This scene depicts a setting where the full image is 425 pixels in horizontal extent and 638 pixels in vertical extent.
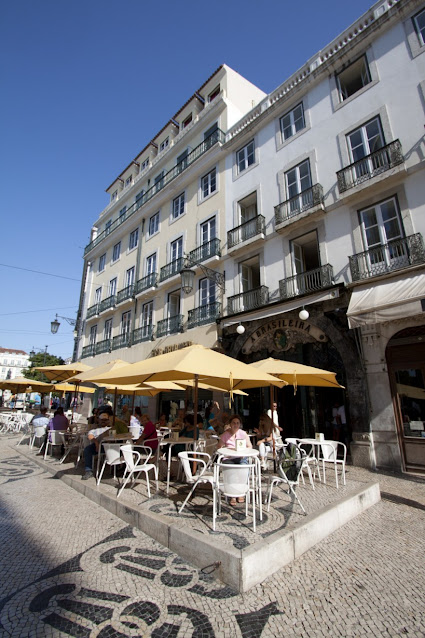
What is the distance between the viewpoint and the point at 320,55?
1208 centimetres

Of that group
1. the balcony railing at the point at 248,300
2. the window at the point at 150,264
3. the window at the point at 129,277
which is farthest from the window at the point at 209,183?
the window at the point at 129,277

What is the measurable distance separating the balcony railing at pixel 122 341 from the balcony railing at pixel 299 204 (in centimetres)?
1169

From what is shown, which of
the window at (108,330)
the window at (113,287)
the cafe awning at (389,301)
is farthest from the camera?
the window at (113,287)

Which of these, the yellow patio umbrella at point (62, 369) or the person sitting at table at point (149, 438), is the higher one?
the yellow patio umbrella at point (62, 369)

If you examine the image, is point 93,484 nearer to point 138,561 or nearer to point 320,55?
point 138,561

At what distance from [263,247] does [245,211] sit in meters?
2.89

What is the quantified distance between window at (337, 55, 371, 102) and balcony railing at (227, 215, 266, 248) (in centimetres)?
514

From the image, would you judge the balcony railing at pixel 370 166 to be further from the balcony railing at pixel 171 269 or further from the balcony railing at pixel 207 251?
the balcony railing at pixel 171 269

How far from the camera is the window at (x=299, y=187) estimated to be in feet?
37.7

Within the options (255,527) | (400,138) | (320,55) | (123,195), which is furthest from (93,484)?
(123,195)

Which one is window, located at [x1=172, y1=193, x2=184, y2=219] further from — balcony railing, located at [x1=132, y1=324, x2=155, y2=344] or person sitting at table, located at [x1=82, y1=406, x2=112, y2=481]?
person sitting at table, located at [x1=82, y1=406, x2=112, y2=481]

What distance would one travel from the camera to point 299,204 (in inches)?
462

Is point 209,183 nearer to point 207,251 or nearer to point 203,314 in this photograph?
point 207,251

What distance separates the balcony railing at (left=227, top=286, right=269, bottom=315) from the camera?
12242mm
